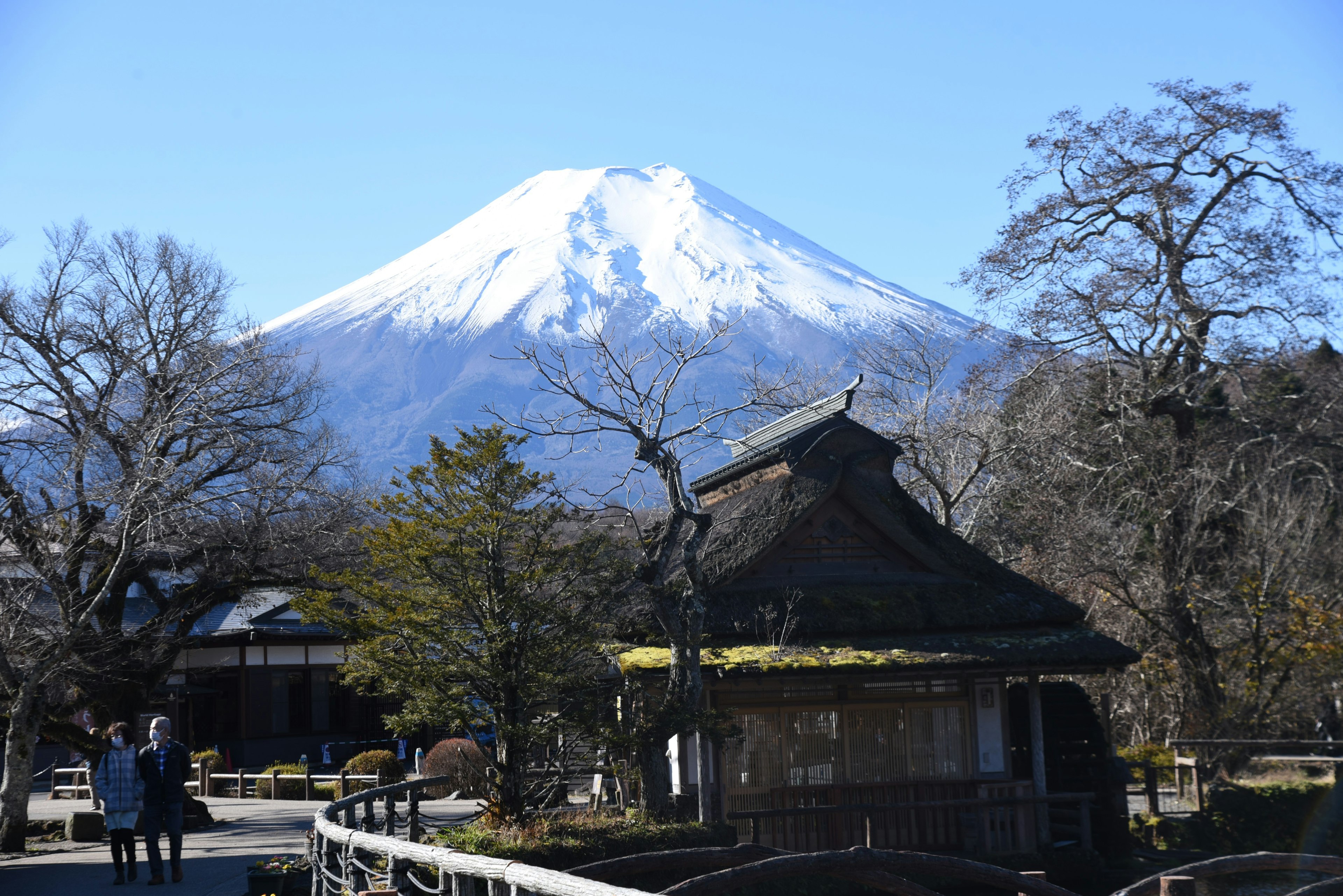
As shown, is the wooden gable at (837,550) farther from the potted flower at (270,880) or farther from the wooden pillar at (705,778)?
the potted flower at (270,880)

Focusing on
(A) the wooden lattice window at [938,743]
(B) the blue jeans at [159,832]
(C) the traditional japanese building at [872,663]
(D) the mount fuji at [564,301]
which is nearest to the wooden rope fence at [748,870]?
(B) the blue jeans at [159,832]

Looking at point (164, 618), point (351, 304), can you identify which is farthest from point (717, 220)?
point (164, 618)

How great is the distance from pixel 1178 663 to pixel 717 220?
454 ft

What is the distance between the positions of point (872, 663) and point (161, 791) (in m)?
7.48

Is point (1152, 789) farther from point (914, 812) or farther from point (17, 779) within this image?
point (17, 779)

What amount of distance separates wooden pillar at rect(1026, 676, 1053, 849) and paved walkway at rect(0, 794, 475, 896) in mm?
7443

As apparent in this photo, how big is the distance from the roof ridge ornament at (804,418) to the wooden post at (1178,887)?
11256 millimetres

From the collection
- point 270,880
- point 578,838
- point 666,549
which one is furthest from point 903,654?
point 270,880

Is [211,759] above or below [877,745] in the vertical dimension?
below

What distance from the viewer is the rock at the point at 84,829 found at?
47.3ft

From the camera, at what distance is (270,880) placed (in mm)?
9758

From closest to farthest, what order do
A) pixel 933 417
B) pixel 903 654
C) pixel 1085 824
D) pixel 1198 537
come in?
1. pixel 903 654
2. pixel 1085 824
3. pixel 1198 537
4. pixel 933 417

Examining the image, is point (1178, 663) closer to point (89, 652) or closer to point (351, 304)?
point (89, 652)

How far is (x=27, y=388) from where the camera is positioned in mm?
16484
